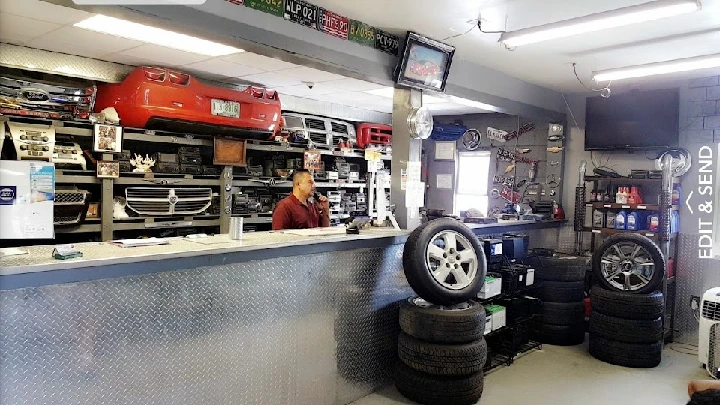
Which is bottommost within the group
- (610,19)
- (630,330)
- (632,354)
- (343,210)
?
(632,354)

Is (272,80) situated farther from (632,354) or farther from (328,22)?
(632,354)

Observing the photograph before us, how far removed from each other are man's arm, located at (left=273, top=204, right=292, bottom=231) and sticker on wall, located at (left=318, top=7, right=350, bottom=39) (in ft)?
6.13

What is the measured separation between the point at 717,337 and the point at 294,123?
559cm

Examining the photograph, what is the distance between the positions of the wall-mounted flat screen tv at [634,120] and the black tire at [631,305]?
219cm

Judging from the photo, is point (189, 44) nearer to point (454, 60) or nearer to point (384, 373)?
point (454, 60)

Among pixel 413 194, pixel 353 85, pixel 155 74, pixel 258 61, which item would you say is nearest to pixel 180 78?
pixel 155 74

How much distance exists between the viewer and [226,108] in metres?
5.90

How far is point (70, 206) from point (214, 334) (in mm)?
2621

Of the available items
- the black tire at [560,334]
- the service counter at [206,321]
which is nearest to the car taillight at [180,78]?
the service counter at [206,321]

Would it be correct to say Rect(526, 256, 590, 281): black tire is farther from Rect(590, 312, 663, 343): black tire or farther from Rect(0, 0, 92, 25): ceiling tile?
Rect(0, 0, 92, 25): ceiling tile

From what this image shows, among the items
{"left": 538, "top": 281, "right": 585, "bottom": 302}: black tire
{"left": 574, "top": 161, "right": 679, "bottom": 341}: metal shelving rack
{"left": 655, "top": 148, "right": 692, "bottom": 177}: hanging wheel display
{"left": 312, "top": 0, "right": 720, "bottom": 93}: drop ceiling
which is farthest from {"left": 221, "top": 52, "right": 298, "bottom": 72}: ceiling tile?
{"left": 655, "top": 148, "right": 692, "bottom": 177}: hanging wheel display

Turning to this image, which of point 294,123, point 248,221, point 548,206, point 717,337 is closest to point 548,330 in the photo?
point 717,337

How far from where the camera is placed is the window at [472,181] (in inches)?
358

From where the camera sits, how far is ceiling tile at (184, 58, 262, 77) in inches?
219
